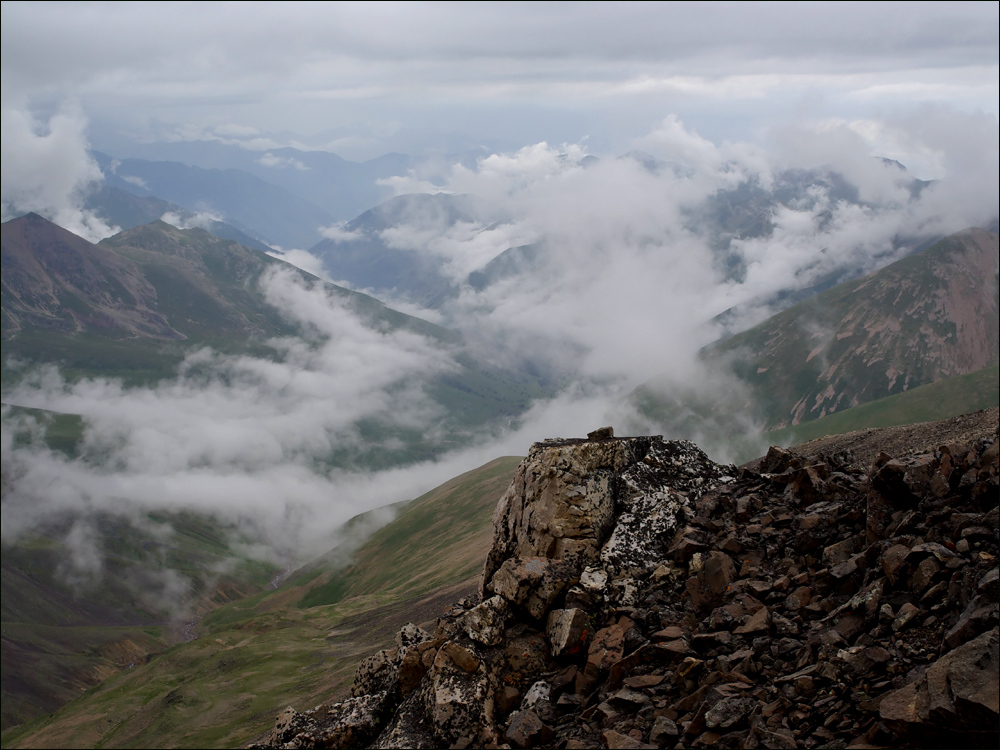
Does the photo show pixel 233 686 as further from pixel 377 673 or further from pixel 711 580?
pixel 711 580

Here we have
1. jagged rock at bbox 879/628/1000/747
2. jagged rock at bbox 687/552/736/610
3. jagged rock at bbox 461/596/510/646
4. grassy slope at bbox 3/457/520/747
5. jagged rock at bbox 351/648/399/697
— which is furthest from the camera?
grassy slope at bbox 3/457/520/747

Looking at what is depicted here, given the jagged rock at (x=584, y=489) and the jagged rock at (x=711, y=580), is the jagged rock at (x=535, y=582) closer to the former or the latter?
the jagged rock at (x=584, y=489)

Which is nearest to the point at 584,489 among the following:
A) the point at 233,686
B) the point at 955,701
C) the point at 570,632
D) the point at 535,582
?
the point at 535,582

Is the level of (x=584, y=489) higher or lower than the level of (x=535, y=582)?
higher

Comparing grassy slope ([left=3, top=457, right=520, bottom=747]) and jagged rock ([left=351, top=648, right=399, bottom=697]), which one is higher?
jagged rock ([left=351, top=648, right=399, bottom=697])

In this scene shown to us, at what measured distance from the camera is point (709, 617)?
20.4 metres

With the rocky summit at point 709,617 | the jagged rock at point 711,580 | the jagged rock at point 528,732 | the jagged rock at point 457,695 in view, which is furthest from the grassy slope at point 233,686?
the jagged rock at point 711,580

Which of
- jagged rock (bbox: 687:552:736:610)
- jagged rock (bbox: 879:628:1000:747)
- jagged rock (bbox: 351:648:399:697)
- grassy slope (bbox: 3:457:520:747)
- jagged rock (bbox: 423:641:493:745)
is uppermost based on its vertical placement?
jagged rock (bbox: 879:628:1000:747)

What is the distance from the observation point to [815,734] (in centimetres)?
1497

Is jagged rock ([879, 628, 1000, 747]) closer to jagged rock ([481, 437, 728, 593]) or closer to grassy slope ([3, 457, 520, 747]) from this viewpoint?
jagged rock ([481, 437, 728, 593])

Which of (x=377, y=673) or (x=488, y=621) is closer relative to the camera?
(x=488, y=621)

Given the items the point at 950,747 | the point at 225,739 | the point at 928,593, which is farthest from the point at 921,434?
the point at 225,739

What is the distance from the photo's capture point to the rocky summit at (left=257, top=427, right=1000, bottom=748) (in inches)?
604

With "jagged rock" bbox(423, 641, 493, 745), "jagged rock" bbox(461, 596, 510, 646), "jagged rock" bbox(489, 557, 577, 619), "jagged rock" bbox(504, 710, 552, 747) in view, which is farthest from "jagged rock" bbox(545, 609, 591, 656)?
"jagged rock" bbox(423, 641, 493, 745)
